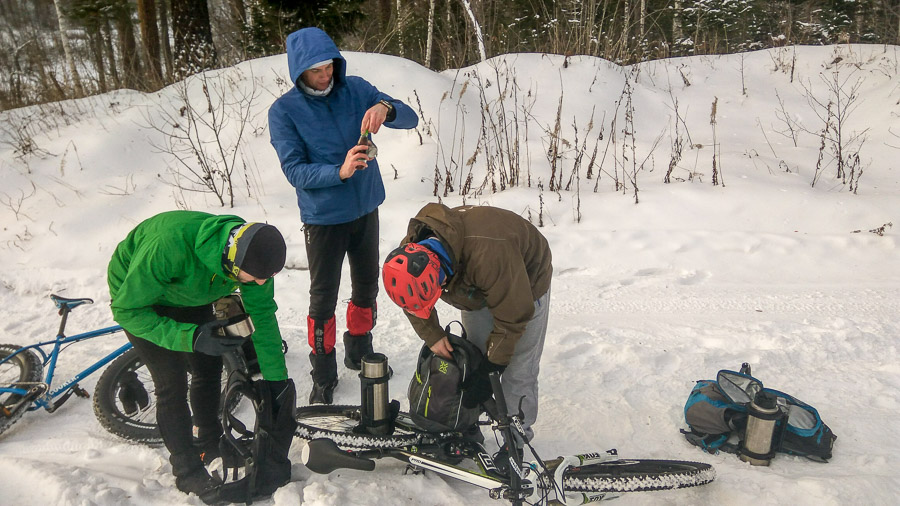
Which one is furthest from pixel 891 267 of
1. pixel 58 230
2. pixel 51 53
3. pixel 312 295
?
pixel 51 53

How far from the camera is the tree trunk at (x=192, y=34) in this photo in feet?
27.6

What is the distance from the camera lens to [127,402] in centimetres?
305

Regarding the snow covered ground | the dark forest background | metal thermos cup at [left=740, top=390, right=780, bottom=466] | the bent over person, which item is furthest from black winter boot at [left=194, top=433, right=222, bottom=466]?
the dark forest background

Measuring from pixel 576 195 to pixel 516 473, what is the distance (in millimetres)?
3904

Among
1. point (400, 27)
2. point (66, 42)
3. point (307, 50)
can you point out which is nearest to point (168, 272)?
point (307, 50)

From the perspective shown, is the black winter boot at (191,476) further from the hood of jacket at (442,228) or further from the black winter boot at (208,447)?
the hood of jacket at (442,228)

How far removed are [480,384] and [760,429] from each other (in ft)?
4.33

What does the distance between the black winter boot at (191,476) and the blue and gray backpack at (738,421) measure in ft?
7.41

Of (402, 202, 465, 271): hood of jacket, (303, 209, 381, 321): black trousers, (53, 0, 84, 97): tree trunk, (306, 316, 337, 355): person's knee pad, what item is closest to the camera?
(402, 202, 465, 271): hood of jacket

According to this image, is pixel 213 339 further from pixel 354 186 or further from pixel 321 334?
pixel 354 186

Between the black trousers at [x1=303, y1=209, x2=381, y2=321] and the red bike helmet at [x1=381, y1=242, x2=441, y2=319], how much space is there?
102 cm

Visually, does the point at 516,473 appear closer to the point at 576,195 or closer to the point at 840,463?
the point at 840,463

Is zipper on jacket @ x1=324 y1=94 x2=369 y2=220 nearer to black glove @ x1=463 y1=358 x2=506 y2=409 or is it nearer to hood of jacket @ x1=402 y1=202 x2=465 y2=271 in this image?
hood of jacket @ x1=402 y1=202 x2=465 y2=271

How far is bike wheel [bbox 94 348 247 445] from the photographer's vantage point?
2879mm
